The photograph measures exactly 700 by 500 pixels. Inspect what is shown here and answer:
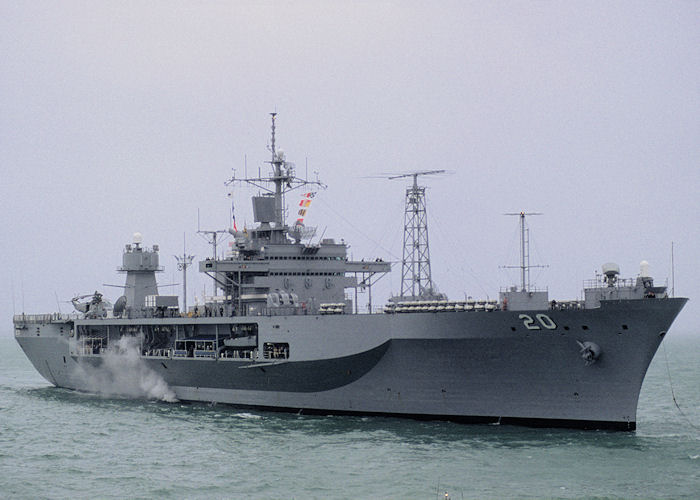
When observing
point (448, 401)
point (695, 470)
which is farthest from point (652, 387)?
point (695, 470)

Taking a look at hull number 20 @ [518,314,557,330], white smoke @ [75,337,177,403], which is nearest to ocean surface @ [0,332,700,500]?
hull number 20 @ [518,314,557,330]

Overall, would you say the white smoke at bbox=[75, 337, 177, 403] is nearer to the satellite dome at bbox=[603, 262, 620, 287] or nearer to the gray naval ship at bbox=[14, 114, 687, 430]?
the gray naval ship at bbox=[14, 114, 687, 430]

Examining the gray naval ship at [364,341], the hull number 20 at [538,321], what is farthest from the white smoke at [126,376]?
the hull number 20 at [538,321]

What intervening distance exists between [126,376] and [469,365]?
19.6 metres

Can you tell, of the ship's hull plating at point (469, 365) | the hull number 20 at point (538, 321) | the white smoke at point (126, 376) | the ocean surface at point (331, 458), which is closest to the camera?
the ocean surface at point (331, 458)

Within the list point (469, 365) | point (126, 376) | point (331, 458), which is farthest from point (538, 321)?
point (126, 376)

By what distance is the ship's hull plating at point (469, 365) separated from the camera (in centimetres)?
2888

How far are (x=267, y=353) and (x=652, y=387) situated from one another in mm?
25608

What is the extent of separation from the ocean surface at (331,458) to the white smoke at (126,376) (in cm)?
441

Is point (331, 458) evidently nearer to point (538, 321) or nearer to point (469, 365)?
point (469, 365)

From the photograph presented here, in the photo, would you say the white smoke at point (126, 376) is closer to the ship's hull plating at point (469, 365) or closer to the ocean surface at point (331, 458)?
the ocean surface at point (331, 458)

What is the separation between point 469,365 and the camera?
30734 mm

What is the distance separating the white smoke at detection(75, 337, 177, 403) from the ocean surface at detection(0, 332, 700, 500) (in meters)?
4.41

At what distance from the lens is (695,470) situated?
24672 mm
